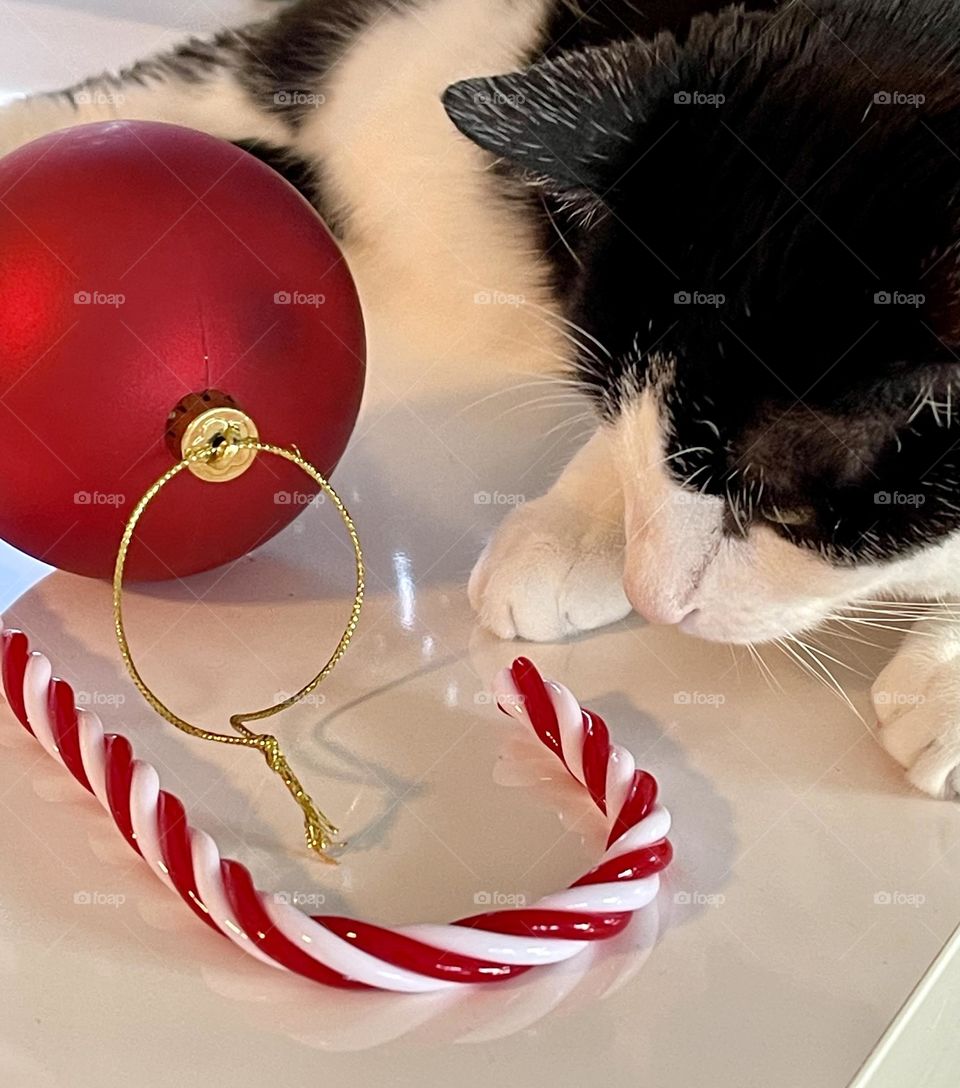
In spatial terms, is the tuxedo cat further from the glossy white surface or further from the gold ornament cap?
the gold ornament cap

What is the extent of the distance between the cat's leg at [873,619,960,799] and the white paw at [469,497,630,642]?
221mm

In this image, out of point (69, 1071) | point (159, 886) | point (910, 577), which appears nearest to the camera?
point (69, 1071)

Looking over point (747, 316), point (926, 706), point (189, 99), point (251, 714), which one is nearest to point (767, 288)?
point (747, 316)

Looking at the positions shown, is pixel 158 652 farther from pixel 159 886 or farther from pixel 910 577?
pixel 910 577

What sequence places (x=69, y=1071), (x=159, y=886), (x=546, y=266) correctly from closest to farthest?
(x=69, y=1071)
(x=159, y=886)
(x=546, y=266)

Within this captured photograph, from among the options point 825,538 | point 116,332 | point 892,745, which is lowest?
point 892,745

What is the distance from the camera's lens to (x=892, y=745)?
0.85 meters

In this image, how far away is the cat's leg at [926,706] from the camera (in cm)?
82

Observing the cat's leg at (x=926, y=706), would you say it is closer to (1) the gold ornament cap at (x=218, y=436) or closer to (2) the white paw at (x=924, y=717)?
(2) the white paw at (x=924, y=717)

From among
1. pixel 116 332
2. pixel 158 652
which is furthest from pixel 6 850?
pixel 116 332

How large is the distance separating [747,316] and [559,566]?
298mm

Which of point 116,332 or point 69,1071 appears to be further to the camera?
point 116,332

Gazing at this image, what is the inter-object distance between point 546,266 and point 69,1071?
2.39 ft

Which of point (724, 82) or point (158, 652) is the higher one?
point (724, 82)
